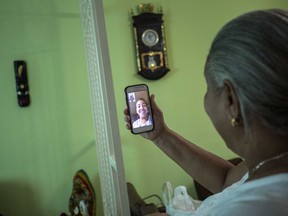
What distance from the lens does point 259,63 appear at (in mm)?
453

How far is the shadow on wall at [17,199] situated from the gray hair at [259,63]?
2033 millimetres

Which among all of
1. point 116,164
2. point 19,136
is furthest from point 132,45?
point 116,164

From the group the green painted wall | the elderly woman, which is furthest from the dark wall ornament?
the elderly woman

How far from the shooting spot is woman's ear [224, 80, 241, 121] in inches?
19.4

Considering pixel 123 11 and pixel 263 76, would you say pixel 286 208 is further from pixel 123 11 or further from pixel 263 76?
pixel 123 11

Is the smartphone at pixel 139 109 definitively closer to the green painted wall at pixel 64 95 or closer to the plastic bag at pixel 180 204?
the plastic bag at pixel 180 204

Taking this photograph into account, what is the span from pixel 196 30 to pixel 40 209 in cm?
176

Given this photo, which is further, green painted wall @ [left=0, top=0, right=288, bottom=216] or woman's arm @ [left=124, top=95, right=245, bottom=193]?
green painted wall @ [left=0, top=0, right=288, bottom=216]

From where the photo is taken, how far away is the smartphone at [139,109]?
109cm

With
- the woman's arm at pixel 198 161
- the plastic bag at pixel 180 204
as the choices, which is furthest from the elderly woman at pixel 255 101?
the plastic bag at pixel 180 204

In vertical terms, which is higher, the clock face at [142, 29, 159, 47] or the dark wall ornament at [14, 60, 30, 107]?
the clock face at [142, 29, 159, 47]

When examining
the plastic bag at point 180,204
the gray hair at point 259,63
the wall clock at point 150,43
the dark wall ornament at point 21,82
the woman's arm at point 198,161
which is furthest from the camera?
the wall clock at point 150,43

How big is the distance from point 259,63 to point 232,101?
0.08 m

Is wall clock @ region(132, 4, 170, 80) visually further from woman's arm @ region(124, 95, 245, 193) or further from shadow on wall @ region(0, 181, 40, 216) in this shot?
woman's arm @ region(124, 95, 245, 193)
